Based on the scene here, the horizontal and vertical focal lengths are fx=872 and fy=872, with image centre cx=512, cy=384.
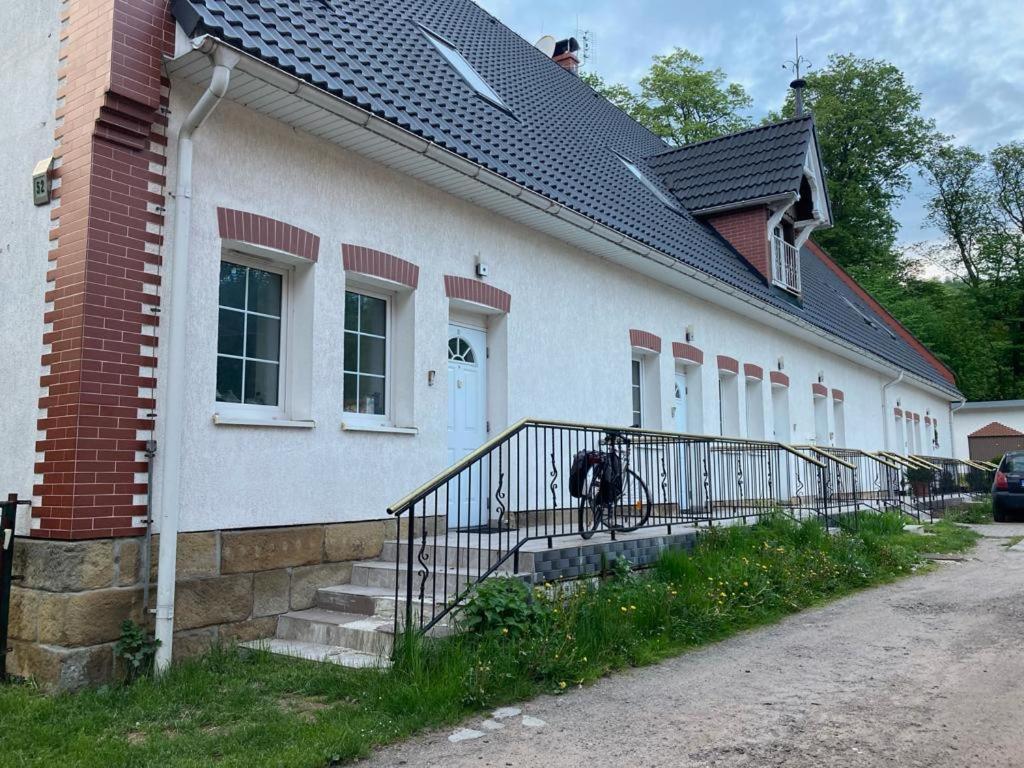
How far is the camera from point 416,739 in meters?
4.69

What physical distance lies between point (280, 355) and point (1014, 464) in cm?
1676

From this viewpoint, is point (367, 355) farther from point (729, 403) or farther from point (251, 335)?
point (729, 403)

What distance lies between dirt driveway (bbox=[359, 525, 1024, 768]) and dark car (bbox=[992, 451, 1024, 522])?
11610 mm

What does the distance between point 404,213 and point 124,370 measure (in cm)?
328

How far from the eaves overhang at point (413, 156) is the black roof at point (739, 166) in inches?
171

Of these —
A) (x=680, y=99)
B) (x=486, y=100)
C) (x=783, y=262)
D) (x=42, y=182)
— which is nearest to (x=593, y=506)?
(x=42, y=182)

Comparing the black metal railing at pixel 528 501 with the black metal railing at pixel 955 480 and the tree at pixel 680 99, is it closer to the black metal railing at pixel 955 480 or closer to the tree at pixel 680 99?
the black metal railing at pixel 955 480

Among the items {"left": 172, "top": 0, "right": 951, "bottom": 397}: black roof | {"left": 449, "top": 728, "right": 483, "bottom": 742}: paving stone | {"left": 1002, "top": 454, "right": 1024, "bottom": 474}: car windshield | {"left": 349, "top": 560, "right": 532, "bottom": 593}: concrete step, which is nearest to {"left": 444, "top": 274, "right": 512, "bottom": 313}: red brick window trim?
{"left": 172, "top": 0, "right": 951, "bottom": 397}: black roof

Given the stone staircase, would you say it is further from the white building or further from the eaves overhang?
the eaves overhang

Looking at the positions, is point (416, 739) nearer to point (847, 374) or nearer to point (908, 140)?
point (847, 374)

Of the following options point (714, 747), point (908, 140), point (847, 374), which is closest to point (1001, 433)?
point (908, 140)

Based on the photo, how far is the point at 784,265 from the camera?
1761 cm

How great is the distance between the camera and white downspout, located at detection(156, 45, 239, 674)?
18.7 feet

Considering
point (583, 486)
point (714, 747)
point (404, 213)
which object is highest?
point (404, 213)
